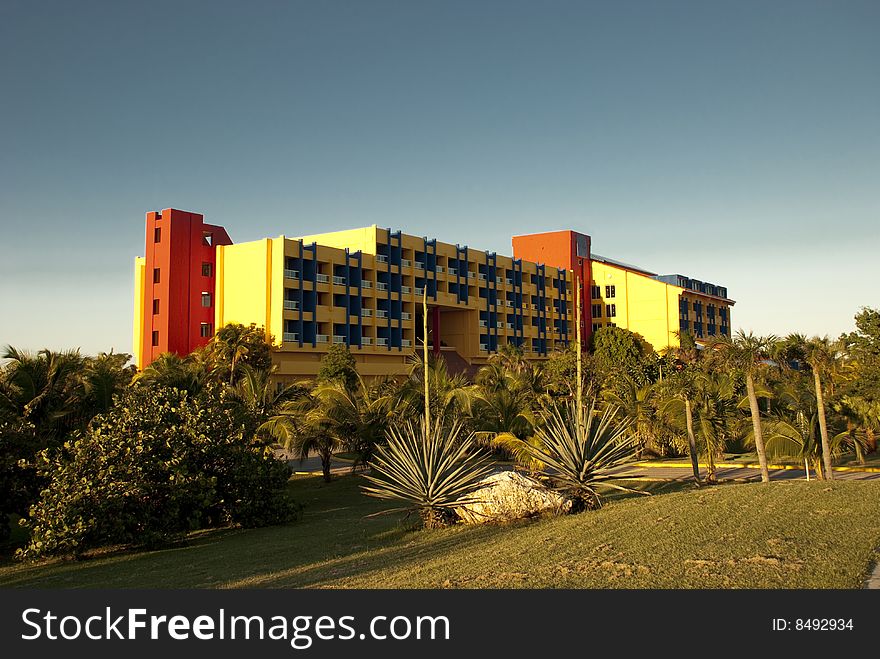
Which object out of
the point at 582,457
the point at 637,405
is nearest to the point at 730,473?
the point at 637,405

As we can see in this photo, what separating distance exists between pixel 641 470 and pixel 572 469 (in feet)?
51.2

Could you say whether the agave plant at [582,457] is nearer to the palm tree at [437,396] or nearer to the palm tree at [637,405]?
the palm tree at [437,396]

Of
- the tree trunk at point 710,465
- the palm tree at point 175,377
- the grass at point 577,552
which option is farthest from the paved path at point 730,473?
the palm tree at point 175,377

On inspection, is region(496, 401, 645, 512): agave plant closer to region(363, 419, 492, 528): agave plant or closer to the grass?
the grass

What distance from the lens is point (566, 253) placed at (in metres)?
77.2

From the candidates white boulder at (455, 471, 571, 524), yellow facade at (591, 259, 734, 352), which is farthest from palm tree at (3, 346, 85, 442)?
yellow facade at (591, 259, 734, 352)

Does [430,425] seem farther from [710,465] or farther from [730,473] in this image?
[730,473]

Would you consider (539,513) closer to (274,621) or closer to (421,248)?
(274,621)

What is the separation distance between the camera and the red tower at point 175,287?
47469 mm

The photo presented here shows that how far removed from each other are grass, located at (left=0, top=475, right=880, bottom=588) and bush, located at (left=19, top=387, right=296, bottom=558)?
0.69 metres

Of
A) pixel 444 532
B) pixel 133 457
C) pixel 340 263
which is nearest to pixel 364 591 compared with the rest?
pixel 444 532

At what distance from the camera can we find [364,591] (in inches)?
322

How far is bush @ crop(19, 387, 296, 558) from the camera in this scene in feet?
51.2

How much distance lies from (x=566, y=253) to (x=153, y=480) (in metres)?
64.4
